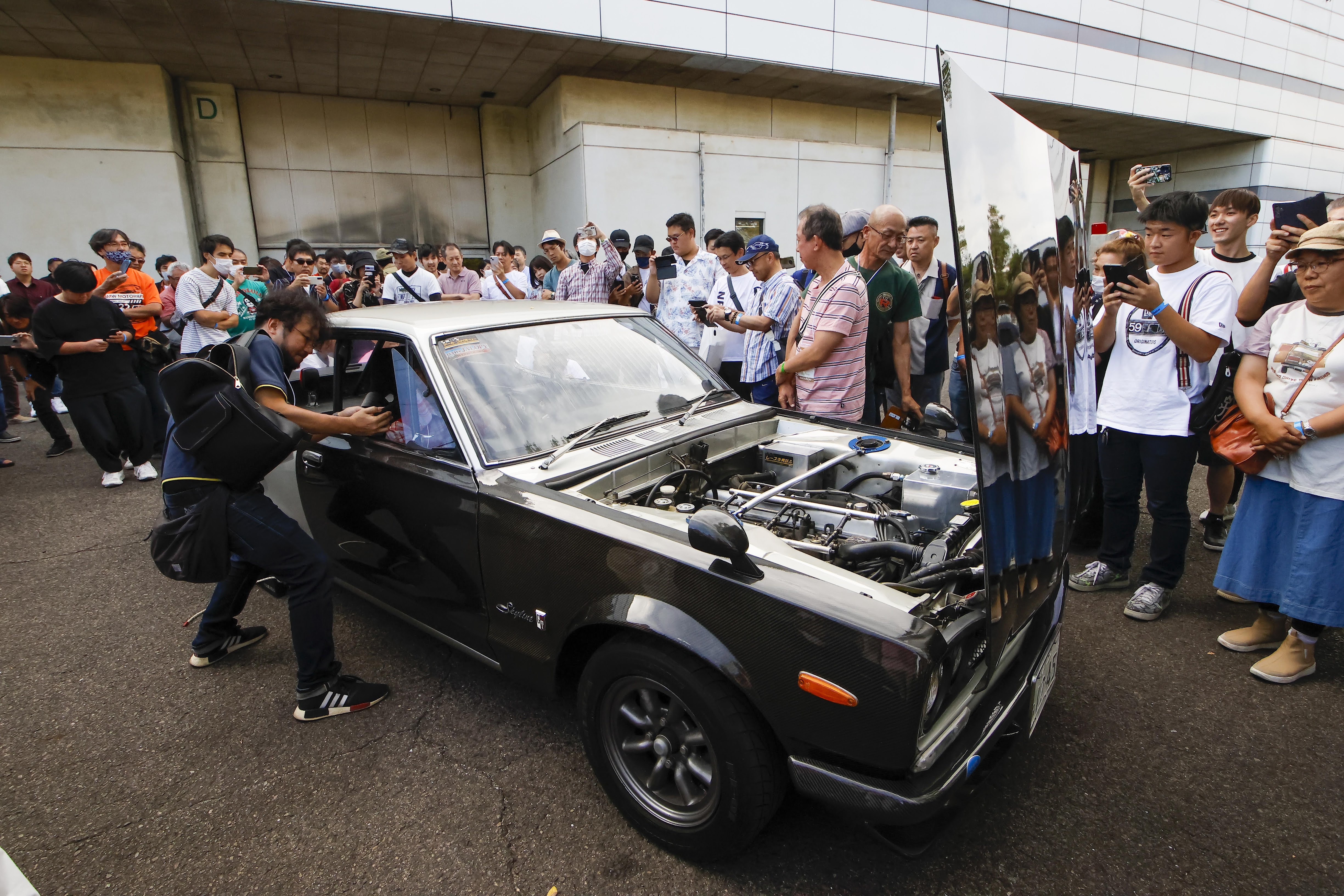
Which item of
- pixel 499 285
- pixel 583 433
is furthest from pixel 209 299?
pixel 583 433

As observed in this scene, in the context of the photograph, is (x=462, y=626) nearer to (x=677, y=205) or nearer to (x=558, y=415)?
A: (x=558, y=415)

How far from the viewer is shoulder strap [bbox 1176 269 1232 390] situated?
3.17m

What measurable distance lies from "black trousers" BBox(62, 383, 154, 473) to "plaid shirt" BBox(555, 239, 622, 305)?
154 inches

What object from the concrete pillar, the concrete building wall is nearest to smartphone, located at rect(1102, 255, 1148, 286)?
the concrete building wall

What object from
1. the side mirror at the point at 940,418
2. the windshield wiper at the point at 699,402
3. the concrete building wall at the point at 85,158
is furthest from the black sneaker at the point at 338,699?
the concrete building wall at the point at 85,158

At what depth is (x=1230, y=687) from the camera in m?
2.91

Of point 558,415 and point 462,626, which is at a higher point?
point 558,415

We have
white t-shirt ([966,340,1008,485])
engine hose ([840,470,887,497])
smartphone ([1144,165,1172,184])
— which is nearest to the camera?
white t-shirt ([966,340,1008,485])

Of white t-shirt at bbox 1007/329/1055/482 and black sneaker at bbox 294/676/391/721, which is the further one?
black sneaker at bbox 294/676/391/721

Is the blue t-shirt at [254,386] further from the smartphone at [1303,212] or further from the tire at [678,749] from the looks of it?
the smartphone at [1303,212]

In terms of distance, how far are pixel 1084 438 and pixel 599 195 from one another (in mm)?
12024

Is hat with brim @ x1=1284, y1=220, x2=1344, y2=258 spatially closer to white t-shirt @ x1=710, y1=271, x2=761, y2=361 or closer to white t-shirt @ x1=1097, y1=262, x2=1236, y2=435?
white t-shirt @ x1=1097, y1=262, x2=1236, y2=435

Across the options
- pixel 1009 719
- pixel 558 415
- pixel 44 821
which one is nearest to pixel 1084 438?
pixel 1009 719

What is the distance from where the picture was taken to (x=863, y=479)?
291 cm
